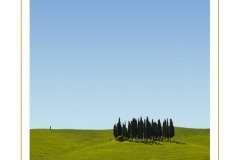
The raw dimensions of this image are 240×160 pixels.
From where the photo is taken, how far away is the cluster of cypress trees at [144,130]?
6.79 ft

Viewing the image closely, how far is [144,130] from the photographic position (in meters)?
2.10

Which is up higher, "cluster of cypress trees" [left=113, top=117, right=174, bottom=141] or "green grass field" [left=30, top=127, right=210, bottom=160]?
"cluster of cypress trees" [left=113, top=117, right=174, bottom=141]

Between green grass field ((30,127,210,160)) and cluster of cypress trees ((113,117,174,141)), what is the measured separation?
0.11ft

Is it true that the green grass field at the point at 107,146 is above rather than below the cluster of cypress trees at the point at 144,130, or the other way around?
below

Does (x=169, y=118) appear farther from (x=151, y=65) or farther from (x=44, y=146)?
(x=44, y=146)

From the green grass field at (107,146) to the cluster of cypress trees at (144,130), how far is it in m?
0.03

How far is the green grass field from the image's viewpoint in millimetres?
2072

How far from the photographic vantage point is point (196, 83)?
2.07 meters

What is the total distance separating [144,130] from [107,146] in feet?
0.77
